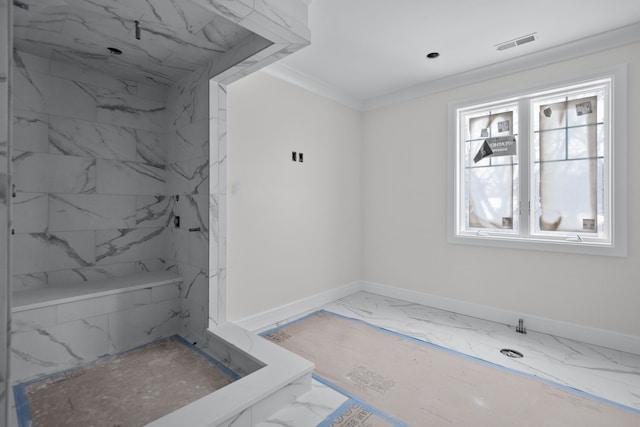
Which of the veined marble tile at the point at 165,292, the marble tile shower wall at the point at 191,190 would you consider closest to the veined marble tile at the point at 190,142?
the marble tile shower wall at the point at 191,190

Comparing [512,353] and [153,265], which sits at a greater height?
[153,265]

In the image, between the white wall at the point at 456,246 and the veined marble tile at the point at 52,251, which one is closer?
the veined marble tile at the point at 52,251

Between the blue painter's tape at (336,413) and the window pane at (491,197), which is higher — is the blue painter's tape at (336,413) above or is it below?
below

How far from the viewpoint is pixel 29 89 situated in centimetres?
241

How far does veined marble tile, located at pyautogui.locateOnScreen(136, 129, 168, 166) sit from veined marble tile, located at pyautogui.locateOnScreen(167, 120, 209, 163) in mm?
89

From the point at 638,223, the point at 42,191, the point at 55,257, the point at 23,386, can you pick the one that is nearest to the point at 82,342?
the point at 23,386

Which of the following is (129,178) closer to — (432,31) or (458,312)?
(432,31)

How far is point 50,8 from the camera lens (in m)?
1.88

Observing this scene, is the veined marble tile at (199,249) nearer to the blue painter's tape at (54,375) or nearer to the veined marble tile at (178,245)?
the veined marble tile at (178,245)

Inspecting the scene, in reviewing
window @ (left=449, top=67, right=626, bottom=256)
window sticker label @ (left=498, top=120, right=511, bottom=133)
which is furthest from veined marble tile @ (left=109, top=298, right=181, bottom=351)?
window sticker label @ (left=498, top=120, right=511, bottom=133)

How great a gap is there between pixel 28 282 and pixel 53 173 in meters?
0.89

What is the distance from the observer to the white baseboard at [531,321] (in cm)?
267

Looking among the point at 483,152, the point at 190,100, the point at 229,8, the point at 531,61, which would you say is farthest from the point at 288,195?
the point at 531,61

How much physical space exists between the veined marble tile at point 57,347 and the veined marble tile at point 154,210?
0.97 metres
